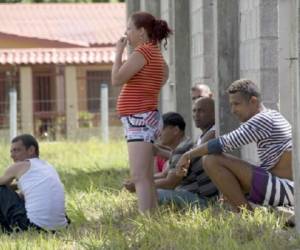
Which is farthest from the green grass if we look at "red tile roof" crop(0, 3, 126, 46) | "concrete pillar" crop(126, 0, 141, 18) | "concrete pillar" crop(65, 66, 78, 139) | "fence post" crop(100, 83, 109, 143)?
"red tile roof" crop(0, 3, 126, 46)

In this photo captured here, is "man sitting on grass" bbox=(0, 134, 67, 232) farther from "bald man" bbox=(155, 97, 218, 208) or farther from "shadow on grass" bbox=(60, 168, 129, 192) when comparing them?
"shadow on grass" bbox=(60, 168, 129, 192)

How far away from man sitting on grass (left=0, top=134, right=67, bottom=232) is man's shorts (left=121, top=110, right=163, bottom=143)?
1.04 meters

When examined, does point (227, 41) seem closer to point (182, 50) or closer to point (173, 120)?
point (173, 120)

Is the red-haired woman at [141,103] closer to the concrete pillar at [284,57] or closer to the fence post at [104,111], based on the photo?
the concrete pillar at [284,57]

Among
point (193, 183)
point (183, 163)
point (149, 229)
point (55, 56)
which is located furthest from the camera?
point (55, 56)

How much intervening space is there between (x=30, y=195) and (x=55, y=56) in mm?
20270

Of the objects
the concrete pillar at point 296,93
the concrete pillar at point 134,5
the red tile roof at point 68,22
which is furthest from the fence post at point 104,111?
the concrete pillar at point 296,93

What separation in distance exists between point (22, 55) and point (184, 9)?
632 inches

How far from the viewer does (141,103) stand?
839 centimetres

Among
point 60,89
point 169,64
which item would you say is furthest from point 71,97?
point 169,64

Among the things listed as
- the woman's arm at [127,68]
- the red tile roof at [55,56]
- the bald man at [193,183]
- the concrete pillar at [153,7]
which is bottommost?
the bald man at [193,183]

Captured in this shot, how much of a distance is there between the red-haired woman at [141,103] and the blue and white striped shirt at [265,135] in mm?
752

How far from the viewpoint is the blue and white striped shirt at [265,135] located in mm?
→ 7895

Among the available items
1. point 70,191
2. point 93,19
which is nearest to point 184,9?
point 70,191
